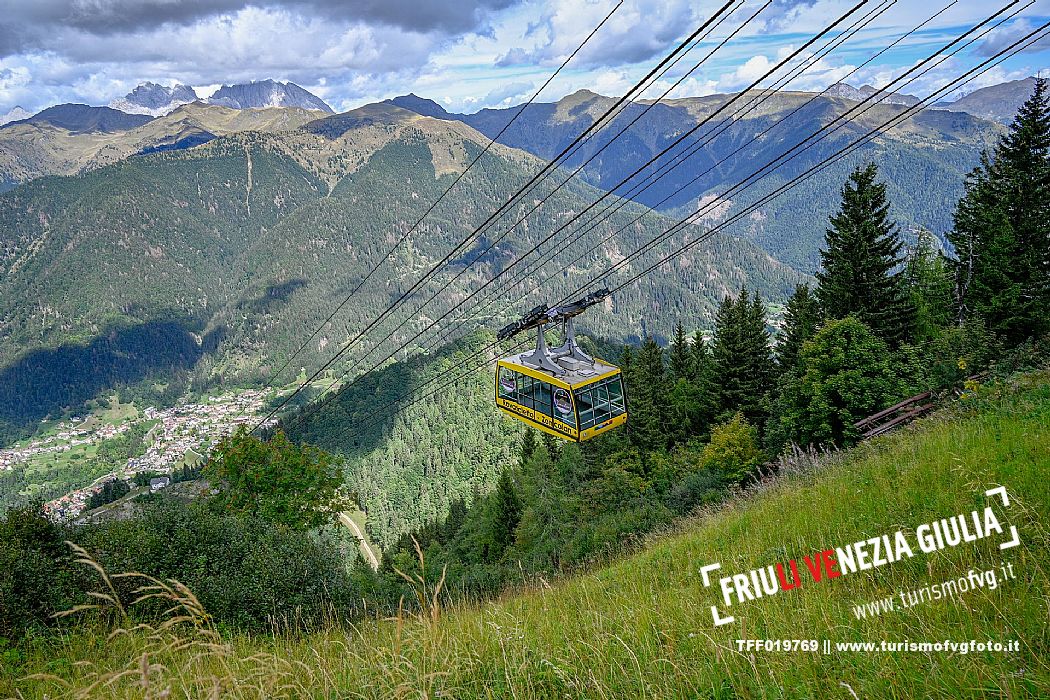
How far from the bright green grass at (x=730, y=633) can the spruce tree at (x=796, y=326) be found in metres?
31.3

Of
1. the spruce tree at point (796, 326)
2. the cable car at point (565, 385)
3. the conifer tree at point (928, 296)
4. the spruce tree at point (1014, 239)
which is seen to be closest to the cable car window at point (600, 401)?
the cable car at point (565, 385)

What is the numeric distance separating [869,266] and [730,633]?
3520cm

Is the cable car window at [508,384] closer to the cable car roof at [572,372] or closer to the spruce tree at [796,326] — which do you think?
the cable car roof at [572,372]

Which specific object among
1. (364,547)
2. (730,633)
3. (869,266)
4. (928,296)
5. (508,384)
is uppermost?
(869,266)

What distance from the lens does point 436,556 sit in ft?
128

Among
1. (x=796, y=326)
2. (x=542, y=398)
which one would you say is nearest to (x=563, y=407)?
(x=542, y=398)

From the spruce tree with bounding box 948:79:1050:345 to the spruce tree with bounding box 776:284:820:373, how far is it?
8.55 meters

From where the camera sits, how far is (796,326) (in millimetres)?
39562

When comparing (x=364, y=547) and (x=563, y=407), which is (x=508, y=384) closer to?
(x=563, y=407)

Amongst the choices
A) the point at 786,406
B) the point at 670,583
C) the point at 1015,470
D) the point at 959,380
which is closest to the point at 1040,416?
the point at 1015,470

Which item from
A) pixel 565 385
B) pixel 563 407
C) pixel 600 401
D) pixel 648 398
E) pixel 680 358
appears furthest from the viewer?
pixel 680 358

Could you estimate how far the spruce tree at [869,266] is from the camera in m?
32.6

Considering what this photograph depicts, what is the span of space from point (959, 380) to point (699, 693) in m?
18.2

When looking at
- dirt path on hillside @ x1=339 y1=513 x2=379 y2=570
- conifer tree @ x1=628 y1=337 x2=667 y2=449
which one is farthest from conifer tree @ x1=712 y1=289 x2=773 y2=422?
dirt path on hillside @ x1=339 y1=513 x2=379 y2=570
